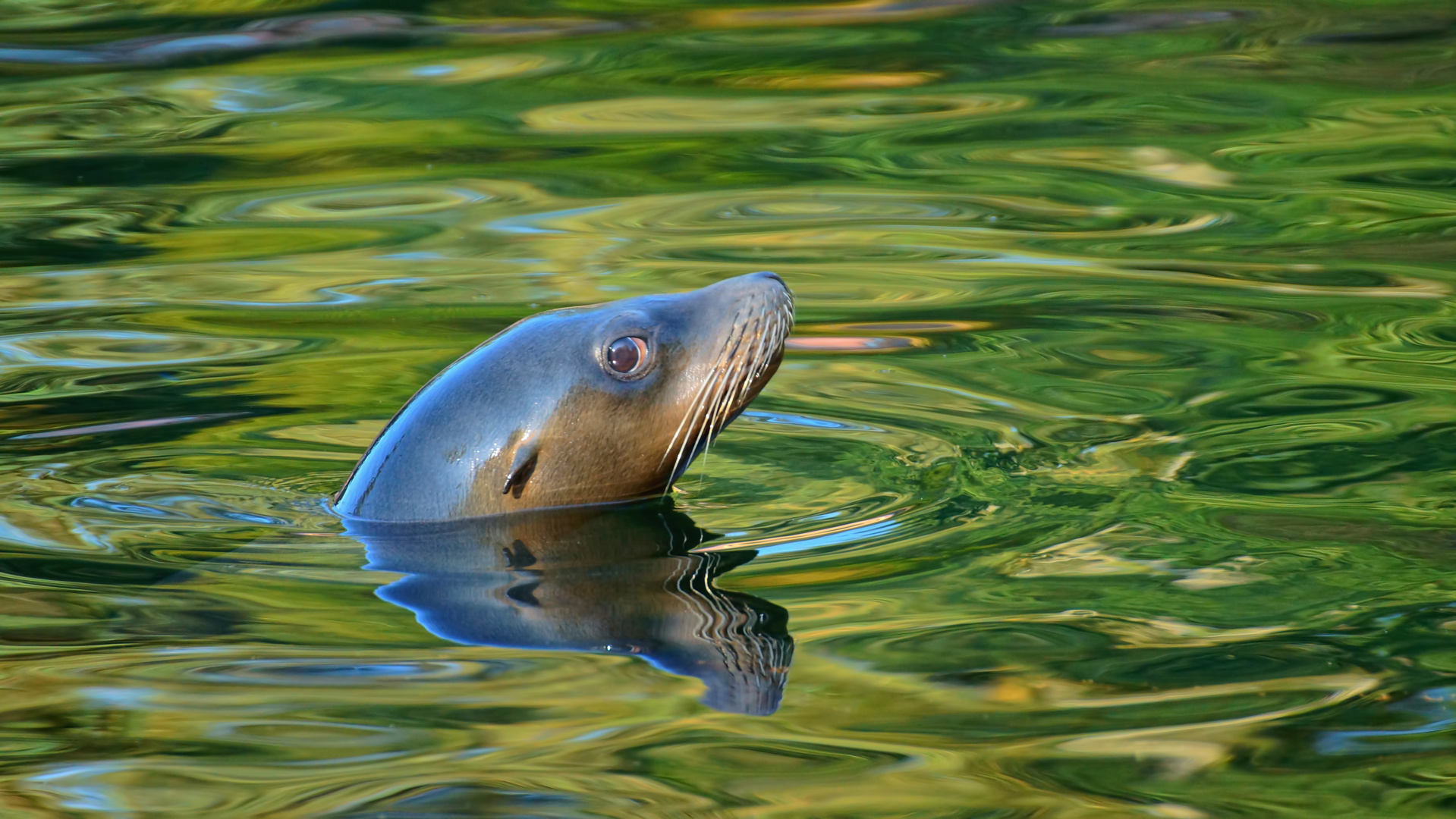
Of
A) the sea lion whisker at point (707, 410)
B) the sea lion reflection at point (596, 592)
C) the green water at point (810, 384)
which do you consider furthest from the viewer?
the sea lion whisker at point (707, 410)

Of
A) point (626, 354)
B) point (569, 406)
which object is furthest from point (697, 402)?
point (569, 406)

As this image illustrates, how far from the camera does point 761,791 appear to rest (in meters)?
3.50

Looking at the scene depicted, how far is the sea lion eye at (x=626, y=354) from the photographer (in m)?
5.42

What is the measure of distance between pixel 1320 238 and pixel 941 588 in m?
4.34

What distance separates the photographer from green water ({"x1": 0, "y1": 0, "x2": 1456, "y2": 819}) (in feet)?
12.2

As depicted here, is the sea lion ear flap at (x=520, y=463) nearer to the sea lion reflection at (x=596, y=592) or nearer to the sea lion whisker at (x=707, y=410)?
the sea lion reflection at (x=596, y=592)

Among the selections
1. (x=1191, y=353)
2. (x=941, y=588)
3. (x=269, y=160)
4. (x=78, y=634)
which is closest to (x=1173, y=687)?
(x=941, y=588)

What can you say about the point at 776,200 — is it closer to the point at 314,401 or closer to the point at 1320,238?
the point at 1320,238

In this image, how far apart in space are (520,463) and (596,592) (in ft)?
2.64

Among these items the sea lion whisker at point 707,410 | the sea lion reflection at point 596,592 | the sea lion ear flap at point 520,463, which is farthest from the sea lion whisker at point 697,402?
the sea lion ear flap at point 520,463

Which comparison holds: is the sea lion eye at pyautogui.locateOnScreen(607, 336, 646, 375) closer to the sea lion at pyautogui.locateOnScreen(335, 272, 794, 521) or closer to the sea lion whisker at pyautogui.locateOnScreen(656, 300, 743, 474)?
the sea lion at pyautogui.locateOnScreen(335, 272, 794, 521)

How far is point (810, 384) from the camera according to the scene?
263 inches

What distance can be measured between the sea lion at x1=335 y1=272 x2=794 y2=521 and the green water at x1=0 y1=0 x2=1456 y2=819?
30 cm

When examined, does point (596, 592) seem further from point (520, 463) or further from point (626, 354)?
point (626, 354)
